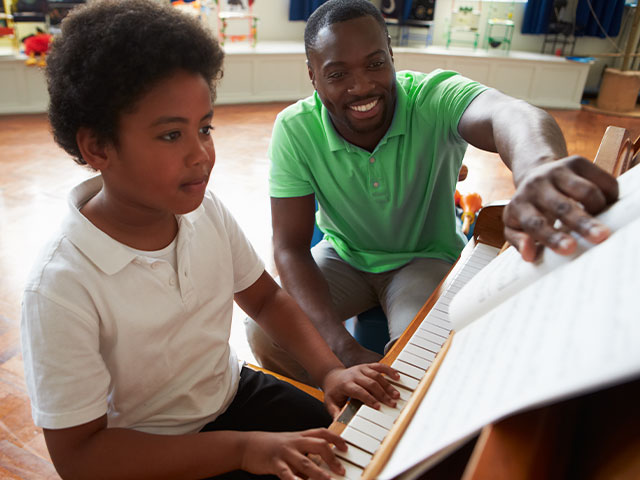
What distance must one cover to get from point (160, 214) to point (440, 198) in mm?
939

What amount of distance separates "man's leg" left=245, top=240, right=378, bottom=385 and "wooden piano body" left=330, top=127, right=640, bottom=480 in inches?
38.1

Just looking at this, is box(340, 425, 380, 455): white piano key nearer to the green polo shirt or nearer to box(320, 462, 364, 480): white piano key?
box(320, 462, 364, 480): white piano key

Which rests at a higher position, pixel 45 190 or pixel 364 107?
pixel 364 107

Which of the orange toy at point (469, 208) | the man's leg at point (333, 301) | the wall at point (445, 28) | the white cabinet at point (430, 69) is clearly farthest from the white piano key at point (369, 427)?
the wall at point (445, 28)

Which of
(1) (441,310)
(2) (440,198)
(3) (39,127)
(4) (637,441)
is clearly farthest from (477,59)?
(4) (637,441)

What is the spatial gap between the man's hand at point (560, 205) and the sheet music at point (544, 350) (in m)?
0.03

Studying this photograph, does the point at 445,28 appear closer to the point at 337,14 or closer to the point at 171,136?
the point at 337,14

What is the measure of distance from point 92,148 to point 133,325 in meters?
0.30

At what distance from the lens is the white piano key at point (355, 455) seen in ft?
2.19

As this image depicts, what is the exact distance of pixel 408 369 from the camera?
82 cm

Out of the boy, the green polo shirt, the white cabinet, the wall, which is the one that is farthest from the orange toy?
the wall

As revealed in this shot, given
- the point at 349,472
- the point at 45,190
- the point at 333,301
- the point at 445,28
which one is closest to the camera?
the point at 349,472

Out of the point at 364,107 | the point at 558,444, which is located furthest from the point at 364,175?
the point at 558,444

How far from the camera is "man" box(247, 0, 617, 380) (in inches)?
56.1
